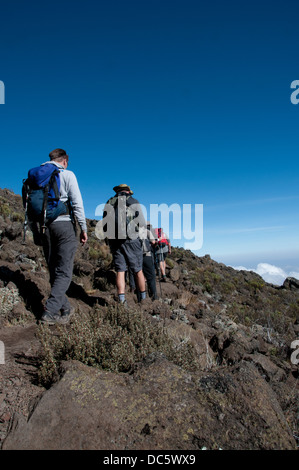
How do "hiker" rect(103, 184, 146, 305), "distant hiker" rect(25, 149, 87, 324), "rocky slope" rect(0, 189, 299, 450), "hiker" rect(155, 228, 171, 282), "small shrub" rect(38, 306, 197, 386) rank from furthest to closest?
"hiker" rect(155, 228, 171, 282), "hiker" rect(103, 184, 146, 305), "distant hiker" rect(25, 149, 87, 324), "small shrub" rect(38, 306, 197, 386), "rocky slope" rect(0, 189, 299, 450)

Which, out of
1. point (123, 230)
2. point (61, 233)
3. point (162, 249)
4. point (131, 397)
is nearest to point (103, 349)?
point (131, 397)

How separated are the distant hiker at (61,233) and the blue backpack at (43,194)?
0.01m

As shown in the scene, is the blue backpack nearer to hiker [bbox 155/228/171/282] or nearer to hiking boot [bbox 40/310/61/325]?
hiking boot [bbox 40/310/61/325]

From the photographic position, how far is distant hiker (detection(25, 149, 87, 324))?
3512 millimetres

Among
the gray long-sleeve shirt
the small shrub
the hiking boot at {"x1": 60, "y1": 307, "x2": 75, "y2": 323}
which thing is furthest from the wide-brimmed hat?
the small shrub

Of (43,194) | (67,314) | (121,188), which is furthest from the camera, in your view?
(121,188)

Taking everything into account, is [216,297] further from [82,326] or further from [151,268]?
[82,326]

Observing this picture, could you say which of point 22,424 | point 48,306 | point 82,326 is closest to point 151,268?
point 48,306

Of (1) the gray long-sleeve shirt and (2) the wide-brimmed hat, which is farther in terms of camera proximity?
(2) the wide-brimmed hat

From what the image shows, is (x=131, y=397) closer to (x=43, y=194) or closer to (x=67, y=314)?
(x=67, y=314)

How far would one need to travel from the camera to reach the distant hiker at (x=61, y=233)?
3.51m

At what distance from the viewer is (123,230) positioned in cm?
446

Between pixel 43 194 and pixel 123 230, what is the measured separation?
1.40m
